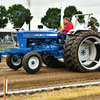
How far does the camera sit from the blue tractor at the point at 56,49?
617cm

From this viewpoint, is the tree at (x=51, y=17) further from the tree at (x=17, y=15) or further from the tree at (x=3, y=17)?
the tree at (x=3, y=17)

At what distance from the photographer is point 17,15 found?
52438 millimetres

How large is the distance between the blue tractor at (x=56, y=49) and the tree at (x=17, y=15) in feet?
143

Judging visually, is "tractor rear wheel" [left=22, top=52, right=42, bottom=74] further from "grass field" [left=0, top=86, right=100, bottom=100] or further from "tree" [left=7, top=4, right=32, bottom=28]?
"tree" [left=7, top=4, right=32, bottom=28]

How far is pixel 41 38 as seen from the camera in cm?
700

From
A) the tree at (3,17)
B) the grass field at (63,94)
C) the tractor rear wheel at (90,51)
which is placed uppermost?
the tree at (3,17)

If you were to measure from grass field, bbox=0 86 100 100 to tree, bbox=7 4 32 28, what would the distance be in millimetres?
46597

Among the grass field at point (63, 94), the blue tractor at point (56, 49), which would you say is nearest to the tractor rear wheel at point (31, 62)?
the blue tractor at point (56, 49)

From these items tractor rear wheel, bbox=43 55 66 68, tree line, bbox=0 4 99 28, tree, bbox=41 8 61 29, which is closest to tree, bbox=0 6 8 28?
tree line, bbox=0 4 99 28

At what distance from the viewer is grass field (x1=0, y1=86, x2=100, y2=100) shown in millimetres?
3719

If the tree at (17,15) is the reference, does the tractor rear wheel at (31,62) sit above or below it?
below

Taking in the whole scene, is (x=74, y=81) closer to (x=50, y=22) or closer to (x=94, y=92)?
(x=94, y=92)

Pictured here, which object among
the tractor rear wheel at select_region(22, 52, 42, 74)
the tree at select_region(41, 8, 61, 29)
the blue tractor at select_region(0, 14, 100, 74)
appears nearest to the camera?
the tractor rear wheel at select_region(22, 52, 42, 74)

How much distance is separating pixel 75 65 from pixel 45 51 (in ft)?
4.22
